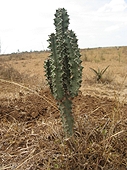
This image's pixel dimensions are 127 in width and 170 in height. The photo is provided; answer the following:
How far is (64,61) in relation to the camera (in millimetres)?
2012

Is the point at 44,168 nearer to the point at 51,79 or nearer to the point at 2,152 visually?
the point at 2,152

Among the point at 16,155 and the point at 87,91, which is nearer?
the point at 16,155

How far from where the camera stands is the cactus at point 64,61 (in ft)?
6.43

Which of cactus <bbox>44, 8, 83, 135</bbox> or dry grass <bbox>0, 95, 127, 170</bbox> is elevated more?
cactus <bbox>44, 8, 83, 135</bbox>

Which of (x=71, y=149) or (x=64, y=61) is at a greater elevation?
(x=64, y=61)

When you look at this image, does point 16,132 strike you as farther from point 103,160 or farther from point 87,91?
point 87,91

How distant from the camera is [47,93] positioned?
14.5ft

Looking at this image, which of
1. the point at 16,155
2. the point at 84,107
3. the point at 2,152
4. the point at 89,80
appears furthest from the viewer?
the point at 89,80

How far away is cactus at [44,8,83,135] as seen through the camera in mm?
1960

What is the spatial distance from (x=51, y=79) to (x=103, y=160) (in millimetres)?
684

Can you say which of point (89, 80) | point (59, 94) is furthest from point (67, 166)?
point (89, 80)

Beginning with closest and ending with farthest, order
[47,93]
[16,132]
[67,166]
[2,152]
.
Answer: [67,166] < [2,152] < [16,132] < [47,93]

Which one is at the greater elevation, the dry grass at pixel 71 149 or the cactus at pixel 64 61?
the cactus at pixel 64 61

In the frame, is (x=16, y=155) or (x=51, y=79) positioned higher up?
(x=51, y=79)
